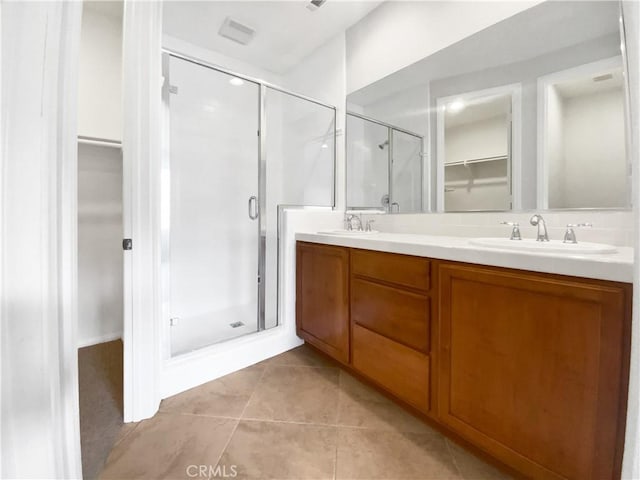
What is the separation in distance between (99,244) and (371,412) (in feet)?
7.45

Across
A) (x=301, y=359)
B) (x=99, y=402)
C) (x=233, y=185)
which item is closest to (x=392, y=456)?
(x=301, y=359)

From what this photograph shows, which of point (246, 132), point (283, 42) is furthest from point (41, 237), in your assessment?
point (283, 42)

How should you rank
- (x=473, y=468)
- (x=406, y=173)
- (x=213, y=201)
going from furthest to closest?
(x=213, y=201)
(x=406, y=173)
(x=473, y=468)

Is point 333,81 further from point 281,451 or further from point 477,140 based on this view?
point 281,451

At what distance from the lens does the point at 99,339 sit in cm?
207

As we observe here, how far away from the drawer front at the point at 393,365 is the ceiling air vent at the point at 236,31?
97.3 inches

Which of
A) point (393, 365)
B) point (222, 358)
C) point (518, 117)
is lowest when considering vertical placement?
point (222, 358)

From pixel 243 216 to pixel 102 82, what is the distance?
1.41 m

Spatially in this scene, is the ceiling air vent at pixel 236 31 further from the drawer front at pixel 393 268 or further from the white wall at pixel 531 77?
the drawer front at pixel 393 268

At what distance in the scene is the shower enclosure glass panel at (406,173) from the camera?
71.4 inches

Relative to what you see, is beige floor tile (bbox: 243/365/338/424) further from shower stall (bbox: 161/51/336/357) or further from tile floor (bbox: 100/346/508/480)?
shower stall (bbox: 161/51/336/357)

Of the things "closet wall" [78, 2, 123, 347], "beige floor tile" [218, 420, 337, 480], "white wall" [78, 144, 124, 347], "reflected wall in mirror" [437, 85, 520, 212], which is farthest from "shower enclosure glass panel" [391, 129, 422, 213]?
"white wall" [78, 144, 124, 347]

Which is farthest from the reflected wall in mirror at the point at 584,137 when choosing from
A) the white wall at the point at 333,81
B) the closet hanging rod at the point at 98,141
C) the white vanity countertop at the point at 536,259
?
the closet hanging rod at the point at 98,141

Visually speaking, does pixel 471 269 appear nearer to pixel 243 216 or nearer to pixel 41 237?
pixel 41 237
